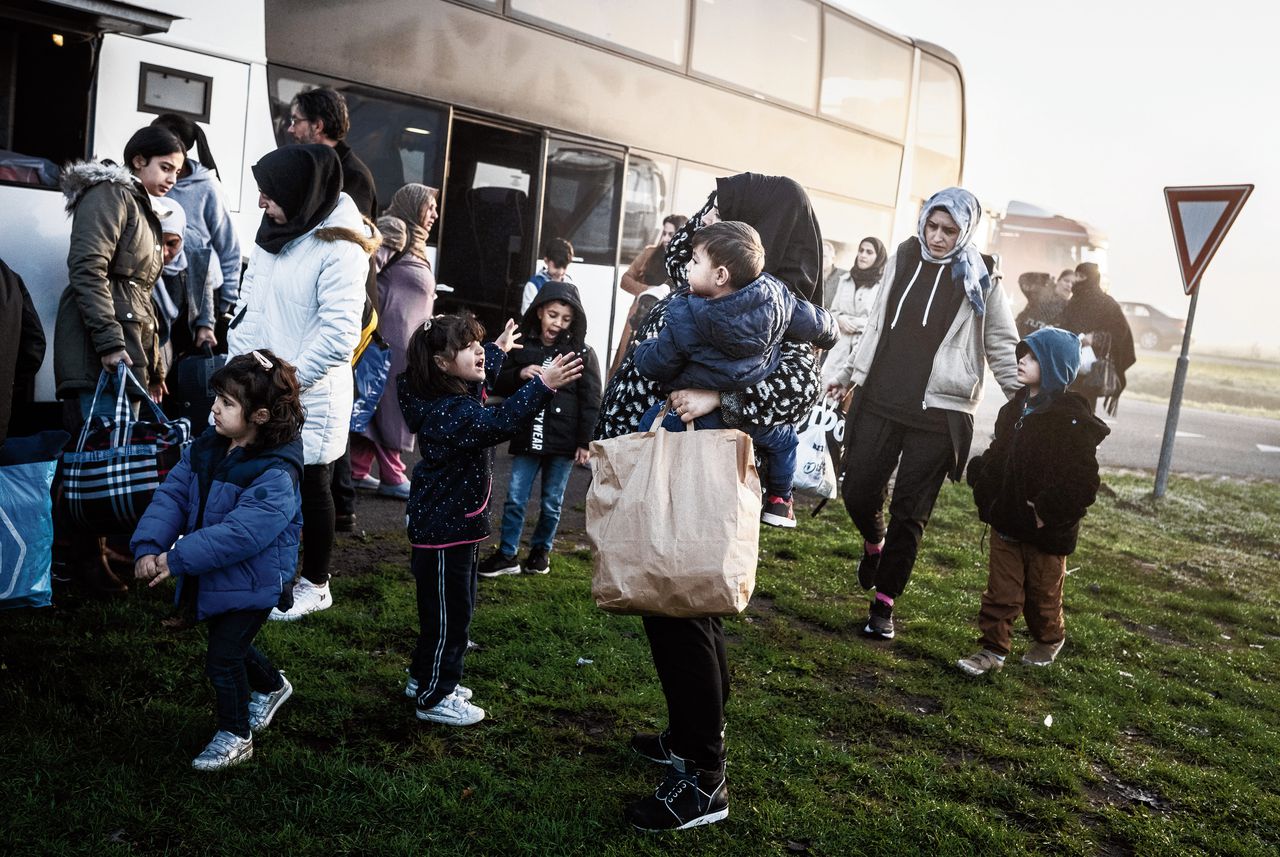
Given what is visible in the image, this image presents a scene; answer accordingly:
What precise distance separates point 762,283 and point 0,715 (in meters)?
2.78

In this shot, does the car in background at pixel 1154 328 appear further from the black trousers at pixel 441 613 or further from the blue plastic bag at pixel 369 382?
the black trousers at pixel 441 613

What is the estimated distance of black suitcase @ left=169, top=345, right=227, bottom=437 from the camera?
17.6ft

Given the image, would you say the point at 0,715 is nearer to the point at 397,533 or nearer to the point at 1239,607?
the point at 397,533

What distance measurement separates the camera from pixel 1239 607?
288 inches

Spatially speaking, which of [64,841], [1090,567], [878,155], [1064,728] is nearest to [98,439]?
[64,841]

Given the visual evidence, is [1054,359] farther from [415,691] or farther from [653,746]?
[415,691]

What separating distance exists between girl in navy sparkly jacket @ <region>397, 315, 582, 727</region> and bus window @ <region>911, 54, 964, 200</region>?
33.6 ft

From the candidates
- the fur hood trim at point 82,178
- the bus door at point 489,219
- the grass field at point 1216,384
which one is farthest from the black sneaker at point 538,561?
the grass field at point 1216,384

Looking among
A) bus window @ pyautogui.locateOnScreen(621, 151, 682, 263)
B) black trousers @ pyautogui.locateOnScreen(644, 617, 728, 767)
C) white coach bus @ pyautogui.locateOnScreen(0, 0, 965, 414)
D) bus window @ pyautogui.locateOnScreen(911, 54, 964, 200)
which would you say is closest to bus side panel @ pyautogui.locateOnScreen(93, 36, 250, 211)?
white coach bus @ pyautogui.locateOnScreen(0, 0, 965, 414)

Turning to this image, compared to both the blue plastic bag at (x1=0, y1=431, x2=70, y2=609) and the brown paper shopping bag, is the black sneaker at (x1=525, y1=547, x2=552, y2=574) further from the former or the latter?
the brown paper shopping bag

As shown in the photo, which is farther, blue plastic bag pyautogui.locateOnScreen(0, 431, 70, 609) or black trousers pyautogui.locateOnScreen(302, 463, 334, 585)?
black trousers pyautogui.locateOnScreen(302, 463, 334, 585)

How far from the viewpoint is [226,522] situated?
326 cm

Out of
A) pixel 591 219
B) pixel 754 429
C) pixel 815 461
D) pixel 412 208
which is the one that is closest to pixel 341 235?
pixel 754 429

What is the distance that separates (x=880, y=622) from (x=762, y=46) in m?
6.98
